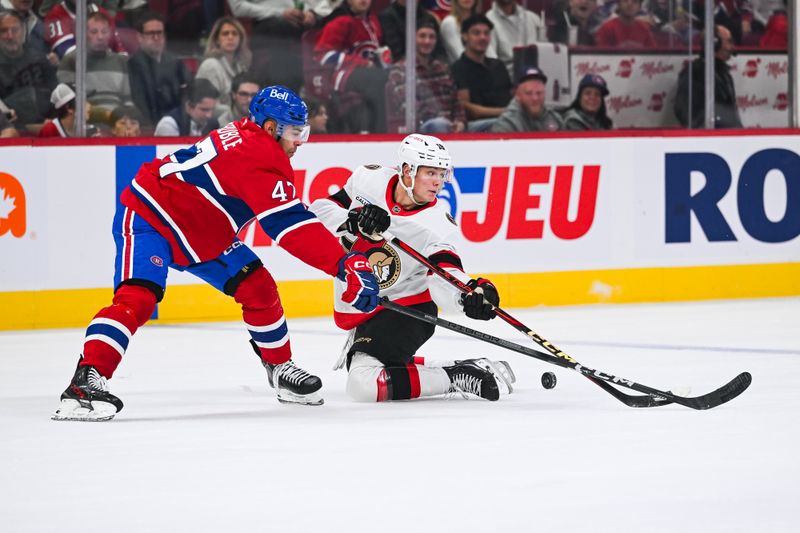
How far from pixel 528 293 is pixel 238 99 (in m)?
1.65

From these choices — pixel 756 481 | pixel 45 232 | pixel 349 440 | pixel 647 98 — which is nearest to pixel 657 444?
pixel 756 481

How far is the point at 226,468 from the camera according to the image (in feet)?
11.0

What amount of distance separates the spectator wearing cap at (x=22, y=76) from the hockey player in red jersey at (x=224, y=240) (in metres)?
2.20

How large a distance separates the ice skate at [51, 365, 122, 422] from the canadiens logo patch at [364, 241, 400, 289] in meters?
0.93

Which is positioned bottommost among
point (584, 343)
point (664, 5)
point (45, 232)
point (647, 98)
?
point (584, 343)

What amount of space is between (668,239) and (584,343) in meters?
1.60

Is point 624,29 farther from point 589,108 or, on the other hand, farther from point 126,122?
point 126,122

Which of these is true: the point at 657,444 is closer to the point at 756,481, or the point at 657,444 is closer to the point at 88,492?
the point at 756,481

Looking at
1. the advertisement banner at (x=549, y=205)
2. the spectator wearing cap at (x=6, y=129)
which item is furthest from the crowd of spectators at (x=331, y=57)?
the advertisement banner at (x=549, y=205)

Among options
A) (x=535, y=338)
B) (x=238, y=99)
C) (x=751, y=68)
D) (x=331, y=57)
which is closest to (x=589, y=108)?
(x=751, y=68)

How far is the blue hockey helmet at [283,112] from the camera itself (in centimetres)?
418

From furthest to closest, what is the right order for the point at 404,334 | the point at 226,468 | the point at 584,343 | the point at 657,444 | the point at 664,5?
1. the point at 664,5
2. the point at 584,343
3. the point at 404,334
4. the point at 657,444
5. the point at 226,468

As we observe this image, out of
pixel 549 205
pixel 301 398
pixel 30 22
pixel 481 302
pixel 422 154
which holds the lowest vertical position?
pixel 301 398

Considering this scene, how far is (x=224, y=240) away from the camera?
4.27 metres
